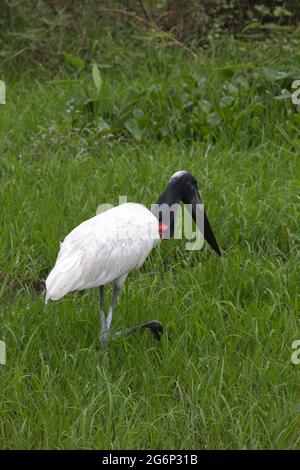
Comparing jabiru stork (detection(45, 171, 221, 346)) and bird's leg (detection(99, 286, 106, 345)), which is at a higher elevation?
jabiru stork (detection(45, 171, 221, 346))

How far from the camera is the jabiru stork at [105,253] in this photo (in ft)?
17.4

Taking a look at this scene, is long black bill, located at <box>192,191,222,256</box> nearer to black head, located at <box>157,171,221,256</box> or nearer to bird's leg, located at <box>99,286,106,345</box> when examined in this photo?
black head, located at <box>157,171,221,256</box>

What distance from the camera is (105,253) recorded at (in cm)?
548

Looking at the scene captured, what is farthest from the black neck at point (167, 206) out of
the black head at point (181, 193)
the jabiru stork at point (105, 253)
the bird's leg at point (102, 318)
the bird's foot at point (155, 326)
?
the bird's foot at point (155, 326)

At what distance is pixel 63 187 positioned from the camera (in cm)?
740

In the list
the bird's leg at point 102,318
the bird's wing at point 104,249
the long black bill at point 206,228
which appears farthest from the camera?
the long black bill at point 206,228

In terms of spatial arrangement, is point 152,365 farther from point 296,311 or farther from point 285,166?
point 285,166

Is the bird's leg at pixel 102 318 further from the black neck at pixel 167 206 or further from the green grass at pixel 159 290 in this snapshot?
the black neck at pixel 167 206

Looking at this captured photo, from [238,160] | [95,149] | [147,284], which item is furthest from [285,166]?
[147,284]

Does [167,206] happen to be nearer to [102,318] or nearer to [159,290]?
[159,290]

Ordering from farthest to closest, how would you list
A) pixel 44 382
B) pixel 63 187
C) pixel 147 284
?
pixel 63 187 → pixel 147 284 → pixel 44 382

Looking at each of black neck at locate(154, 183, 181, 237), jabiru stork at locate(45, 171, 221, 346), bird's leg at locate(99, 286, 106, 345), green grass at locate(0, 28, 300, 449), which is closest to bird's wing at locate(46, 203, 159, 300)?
jabiru stork at locate(45, 171, 221, 346)

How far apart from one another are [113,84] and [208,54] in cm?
110

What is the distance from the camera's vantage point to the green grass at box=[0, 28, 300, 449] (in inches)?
189
